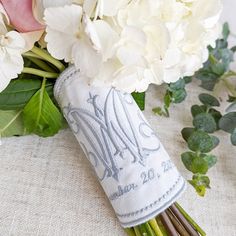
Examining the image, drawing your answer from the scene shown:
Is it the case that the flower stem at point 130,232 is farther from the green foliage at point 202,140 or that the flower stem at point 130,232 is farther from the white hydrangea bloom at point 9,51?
the white hydrangea bloom at point 9,51

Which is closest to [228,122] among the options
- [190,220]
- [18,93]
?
[190,220]

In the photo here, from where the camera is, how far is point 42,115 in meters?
0.56

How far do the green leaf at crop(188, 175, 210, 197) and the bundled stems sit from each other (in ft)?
0.13

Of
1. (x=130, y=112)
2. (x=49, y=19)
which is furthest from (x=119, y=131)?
(x=49, y=19)

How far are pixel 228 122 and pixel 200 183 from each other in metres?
0.10

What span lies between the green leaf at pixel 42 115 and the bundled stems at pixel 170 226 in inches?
5.9

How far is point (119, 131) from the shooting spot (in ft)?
1.68

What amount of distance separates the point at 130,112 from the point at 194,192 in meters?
0.12

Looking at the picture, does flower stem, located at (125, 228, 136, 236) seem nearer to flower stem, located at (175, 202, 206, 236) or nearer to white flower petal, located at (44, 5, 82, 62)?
flower stem, located at (175, 202, 206, 236)

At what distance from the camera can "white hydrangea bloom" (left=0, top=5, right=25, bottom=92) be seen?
46cm

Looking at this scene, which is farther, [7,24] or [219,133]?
[219,133]

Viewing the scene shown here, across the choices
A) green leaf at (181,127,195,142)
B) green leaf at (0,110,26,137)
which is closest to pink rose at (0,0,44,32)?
green leaf at (0,110,26,137)

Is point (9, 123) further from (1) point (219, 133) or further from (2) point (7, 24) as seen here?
(1) point (219, 133)

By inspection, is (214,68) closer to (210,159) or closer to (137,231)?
(210,159)
